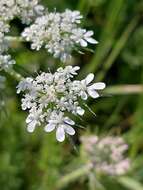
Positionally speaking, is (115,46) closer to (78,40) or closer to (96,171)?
(96,171)

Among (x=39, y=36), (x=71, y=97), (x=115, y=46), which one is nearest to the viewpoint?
(x=71, y=97)

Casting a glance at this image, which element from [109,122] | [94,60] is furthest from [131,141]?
[94,60]

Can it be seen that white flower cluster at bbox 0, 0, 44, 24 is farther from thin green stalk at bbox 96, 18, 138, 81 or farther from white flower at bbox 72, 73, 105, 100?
thin green stalk at bbox 96, 18, 138, 81

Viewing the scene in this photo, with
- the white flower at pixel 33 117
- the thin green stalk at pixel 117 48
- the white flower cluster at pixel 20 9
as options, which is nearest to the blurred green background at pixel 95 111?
the thin green stalk at pixel 117 48

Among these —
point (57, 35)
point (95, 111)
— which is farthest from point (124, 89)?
point (57, 35)

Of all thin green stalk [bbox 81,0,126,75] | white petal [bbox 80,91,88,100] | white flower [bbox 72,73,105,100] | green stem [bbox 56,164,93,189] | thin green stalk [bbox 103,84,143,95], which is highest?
thin green stalk [bbox 81,0,126,75]

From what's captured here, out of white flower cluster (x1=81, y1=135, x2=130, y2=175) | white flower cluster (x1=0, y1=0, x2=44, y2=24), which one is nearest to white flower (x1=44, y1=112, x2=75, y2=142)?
white flower cluster (x1=0, y1=0, x2=44, y2=24)
